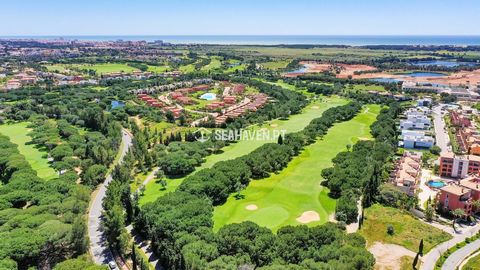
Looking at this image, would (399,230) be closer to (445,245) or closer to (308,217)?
(445,245)

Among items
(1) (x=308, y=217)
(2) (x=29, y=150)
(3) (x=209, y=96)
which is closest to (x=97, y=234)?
(1) (x=308, y=217)

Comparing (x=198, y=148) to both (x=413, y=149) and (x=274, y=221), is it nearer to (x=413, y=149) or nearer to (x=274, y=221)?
(x=274, y=221)

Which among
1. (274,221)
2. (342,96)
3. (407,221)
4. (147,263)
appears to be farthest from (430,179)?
(342,96)

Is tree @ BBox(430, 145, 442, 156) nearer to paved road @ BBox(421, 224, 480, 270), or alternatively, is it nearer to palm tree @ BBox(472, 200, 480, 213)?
palm tree @ BBox(472, 200, 480, 213)

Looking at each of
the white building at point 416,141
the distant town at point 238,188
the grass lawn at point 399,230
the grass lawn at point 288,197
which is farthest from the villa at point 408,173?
the grass lawn at point 288,197

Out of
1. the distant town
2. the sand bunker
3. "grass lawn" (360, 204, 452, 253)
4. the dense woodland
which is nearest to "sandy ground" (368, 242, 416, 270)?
the distant town

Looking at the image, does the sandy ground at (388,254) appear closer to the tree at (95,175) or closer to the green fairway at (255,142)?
the green fairway at (255,142)
